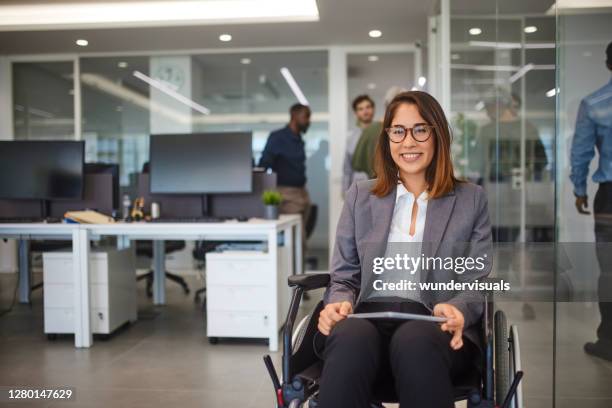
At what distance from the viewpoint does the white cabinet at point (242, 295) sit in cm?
332

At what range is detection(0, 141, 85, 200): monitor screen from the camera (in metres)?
3.78

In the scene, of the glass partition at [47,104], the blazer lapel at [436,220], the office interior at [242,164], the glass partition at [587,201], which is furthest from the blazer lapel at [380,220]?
the glass partition at [47,104]

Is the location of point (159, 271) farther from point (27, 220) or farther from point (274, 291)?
point (274, 291)

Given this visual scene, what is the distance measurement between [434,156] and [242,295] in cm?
192

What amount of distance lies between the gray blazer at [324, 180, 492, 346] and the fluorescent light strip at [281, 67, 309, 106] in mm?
4579

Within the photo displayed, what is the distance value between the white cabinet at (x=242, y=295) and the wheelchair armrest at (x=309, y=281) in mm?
1591

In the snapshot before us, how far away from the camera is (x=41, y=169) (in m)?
3.79

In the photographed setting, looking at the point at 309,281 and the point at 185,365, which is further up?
the point at 309,281

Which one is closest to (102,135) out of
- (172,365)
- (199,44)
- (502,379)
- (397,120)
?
(199,44)

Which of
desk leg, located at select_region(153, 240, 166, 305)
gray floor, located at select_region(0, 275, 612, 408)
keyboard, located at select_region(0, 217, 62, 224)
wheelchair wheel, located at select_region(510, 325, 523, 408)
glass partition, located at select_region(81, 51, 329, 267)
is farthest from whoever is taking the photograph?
glass partition, located at select_region(81, 51, 329, 267)

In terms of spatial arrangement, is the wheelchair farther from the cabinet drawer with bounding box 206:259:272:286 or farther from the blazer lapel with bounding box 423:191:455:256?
the cabinet drawer with bounding box 206:259:272:286

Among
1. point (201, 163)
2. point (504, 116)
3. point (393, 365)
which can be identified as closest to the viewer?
point (393, 365)

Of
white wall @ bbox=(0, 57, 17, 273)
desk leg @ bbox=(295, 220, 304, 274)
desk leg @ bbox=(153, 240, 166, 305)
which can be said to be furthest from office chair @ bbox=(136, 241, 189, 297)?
white wall @ bbox=(0, 57, 17, 273)

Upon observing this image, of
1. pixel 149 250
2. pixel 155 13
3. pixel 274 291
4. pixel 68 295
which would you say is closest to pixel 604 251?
pixel 274 291
